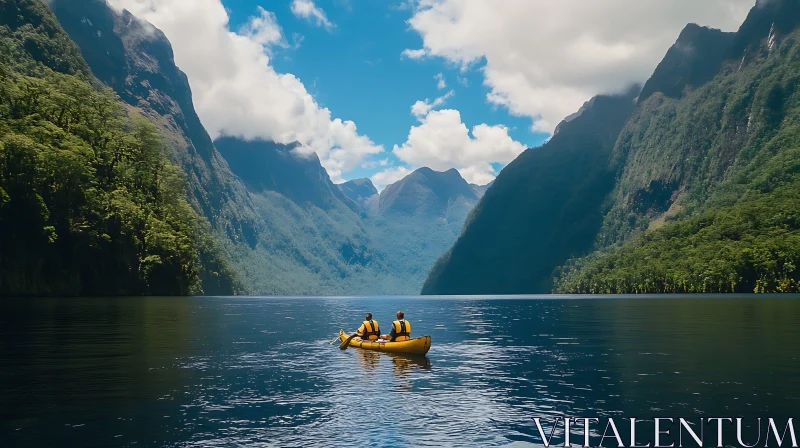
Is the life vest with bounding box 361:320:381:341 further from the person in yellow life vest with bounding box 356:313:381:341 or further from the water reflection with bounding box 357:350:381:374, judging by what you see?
the water reflection with bounding box 357:350:381:374

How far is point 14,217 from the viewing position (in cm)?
9331

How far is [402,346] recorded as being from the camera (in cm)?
3828

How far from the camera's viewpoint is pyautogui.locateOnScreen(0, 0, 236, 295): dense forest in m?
93.8

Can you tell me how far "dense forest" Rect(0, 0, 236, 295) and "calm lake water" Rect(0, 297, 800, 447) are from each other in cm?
5411

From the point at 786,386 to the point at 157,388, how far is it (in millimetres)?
26325

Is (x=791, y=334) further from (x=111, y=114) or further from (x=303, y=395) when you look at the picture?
(x=111, y=114)

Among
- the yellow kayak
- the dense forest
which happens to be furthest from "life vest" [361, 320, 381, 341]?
the dense forest

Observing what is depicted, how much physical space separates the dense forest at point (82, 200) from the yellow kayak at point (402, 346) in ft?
237

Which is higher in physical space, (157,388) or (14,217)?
(14,217)

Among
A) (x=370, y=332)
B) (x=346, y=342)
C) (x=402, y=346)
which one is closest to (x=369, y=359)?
(x=402, y=346)

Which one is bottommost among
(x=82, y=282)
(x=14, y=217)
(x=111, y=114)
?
(x=82, y=282)

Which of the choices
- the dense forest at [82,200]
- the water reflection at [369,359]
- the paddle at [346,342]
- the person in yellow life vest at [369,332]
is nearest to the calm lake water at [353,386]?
the water reflection at [369,359]

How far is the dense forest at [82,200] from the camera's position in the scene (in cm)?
9375

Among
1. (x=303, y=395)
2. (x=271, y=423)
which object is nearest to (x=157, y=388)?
(x=303, y=395)
